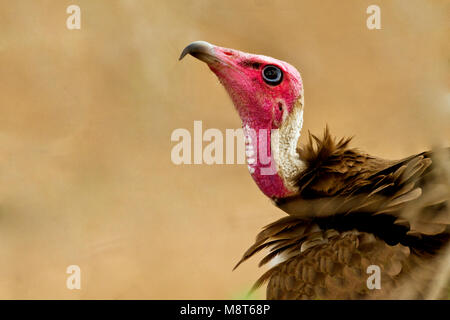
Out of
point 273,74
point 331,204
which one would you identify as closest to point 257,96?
point 273,74

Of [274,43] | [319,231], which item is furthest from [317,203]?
[274,43]

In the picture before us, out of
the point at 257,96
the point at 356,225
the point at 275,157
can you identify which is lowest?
the point at 356,225

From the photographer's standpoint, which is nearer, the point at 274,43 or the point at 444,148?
the point at 444,148

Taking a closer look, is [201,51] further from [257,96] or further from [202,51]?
[257,96]

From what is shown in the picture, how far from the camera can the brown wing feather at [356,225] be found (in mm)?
876

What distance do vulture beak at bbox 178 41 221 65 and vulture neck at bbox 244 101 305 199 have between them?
15cm

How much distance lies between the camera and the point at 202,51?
3.48ft

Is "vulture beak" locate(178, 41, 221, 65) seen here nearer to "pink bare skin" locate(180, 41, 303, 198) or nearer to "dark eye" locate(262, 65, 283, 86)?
"pink bare skin" locate(180, 41, 303, 198)

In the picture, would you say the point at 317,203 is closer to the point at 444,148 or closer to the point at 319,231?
the point at 319,231

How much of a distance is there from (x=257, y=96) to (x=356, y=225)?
0.33m

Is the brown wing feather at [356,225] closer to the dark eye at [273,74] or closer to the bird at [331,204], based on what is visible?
the bird at [331,204]

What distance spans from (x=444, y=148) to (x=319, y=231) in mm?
275

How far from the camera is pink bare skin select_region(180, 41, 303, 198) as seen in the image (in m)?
1.07

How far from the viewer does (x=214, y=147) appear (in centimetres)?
137
